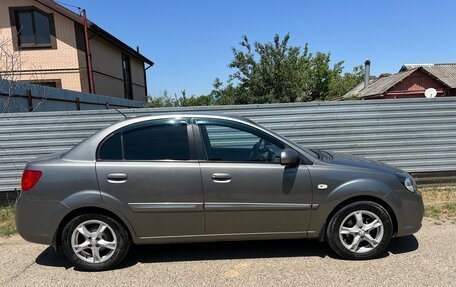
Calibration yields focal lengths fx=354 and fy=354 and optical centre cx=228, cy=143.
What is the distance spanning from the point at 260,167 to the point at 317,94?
16728mm

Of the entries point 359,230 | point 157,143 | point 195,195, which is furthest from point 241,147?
point 359,230

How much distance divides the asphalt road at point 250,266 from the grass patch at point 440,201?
38.5 inches

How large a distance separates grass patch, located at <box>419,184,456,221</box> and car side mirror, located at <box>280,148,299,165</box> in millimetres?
3051

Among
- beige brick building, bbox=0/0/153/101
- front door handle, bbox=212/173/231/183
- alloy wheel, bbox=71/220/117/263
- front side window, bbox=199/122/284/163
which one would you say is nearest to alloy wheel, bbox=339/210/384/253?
front side window, bbox=199/122/284/163

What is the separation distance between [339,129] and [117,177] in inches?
182

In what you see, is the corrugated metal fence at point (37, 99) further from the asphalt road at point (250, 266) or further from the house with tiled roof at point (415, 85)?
the house with tiled roof at point (415, 85)

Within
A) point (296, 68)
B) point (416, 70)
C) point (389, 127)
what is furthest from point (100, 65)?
point (416, 70)

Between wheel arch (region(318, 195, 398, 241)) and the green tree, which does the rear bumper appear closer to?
wheel arch (region(318, 195, 398, 241))

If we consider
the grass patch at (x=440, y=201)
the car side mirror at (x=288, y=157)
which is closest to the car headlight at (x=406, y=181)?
the car side mirror at (x=288, y=157)

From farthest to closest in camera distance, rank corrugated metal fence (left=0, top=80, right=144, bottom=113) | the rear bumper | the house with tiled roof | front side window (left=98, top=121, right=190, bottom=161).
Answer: the house with tiled roof, corrugated metal fence (left=0, top=80, right=144, bottom=113), front side window (left=98, top=121, right=190, bottom=161), the rear bumper

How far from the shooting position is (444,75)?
110ft

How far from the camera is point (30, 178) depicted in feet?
12.0

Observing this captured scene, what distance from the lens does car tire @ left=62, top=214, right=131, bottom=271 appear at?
3.69 meters

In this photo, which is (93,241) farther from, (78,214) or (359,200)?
(359,200)
